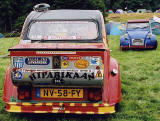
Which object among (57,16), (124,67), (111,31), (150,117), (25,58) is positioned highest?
(57,16)

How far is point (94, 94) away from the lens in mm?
4695

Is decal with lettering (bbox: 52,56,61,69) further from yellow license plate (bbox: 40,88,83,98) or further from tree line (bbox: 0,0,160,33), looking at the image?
tree line (bbox: 0,0,160,33)

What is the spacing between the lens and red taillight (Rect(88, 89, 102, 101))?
468 centimetres

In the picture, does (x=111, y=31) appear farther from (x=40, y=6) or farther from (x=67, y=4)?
(x=40, y=6)

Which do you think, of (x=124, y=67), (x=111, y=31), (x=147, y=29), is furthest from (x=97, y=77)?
(x=111, y=31)

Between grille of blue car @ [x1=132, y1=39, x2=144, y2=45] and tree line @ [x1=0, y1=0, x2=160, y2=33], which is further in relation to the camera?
tree line @ [x1=0, y1=0, x2=160, y2=33]

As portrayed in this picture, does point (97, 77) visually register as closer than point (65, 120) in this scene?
Yes

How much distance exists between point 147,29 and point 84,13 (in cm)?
1049

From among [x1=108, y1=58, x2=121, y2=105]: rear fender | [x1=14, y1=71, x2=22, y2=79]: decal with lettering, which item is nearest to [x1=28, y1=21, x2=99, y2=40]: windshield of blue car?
[x1=108, y1=58, x2=121, y2=105]: rear fender

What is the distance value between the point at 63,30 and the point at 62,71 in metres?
1.44

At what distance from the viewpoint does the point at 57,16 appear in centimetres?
590

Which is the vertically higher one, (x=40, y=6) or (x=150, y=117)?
(x=40, y=6)

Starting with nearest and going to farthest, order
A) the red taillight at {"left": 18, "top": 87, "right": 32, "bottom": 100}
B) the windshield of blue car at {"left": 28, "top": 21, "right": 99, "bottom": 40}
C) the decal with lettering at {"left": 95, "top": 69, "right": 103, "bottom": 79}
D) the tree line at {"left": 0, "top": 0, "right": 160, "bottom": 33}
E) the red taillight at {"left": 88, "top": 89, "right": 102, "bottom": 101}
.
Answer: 1. the decal with lettering at {"left": 95, "top": 69, "right": 103, "bottom": 79}
2. the red taillight at {"left": 88, "top": 89, "right": 102, "bottom": 101}
3. the red taillight at {"left": 18, "top": 87, "right": 32, "bottom": 100}
4. the windshield of blue car at {"left": 28, "top": 21, "right": 99, "bottom": 40}
5. the tree line at {"left": 0, "top": 0, "right": 160, "bottom": 33}

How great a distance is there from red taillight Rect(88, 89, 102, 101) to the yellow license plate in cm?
16
